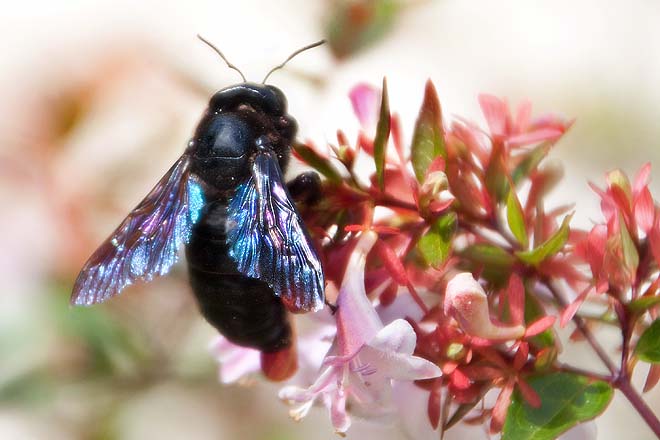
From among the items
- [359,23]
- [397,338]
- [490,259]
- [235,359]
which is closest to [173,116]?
[359,23]

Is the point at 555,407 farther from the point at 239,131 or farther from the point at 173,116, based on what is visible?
the point at 173,116

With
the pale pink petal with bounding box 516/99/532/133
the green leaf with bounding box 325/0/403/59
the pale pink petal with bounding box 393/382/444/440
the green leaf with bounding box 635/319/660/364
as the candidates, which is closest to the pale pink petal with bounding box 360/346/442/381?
the pale pink petal with bounding box 393/382/444/440

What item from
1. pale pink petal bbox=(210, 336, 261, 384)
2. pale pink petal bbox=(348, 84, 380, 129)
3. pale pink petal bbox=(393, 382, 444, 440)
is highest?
pale pink petal bbox=(348, 84, 380, 129)

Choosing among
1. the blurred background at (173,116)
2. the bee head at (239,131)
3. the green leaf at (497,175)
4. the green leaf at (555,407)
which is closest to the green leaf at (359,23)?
the blurred background at (173,116)

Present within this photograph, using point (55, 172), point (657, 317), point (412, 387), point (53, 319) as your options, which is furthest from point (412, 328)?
point (55, 172)

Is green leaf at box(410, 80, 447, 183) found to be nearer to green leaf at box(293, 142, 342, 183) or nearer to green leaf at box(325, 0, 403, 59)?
green leaf at box(293, 142, 342, 183)

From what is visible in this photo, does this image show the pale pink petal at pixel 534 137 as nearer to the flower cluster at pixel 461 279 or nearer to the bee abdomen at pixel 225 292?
the flower cluster at pixel 461 279
